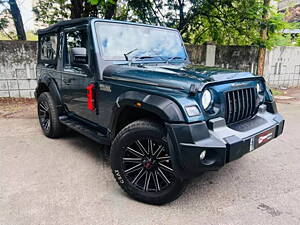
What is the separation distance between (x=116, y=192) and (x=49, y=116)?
2172 mm

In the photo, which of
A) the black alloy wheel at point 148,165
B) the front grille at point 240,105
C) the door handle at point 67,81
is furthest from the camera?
the door handle at point 67,81

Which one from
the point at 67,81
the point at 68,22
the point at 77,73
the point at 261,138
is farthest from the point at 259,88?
the point at 68,22

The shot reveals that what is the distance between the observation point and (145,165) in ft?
8.02

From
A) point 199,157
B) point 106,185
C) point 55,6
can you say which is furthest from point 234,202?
point 55,6

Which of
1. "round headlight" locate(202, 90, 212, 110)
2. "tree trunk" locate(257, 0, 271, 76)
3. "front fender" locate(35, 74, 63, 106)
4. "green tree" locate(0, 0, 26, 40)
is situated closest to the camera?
"round headlight" locate(202, 90, 212, 110)

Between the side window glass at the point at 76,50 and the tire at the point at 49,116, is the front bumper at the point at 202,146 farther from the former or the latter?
the tire at the point at 49,116

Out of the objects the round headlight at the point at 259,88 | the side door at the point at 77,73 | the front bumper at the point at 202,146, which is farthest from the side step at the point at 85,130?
the round headlight at the point at 259,88

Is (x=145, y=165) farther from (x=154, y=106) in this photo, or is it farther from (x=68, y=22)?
(x=68, y=22)

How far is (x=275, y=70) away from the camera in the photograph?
9.16 meters

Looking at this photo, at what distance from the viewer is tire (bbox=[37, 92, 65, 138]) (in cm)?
405

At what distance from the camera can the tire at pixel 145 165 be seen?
228 cm

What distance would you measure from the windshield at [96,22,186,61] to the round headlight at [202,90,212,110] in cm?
124

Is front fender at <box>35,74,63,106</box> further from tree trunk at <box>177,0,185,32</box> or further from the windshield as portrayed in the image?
tree trunk at <box>177,0,185,32</box>

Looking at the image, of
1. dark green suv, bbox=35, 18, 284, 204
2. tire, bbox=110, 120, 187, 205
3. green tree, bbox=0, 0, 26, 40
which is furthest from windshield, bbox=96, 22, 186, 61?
green tree, bbox=0, 0, 26, 40
